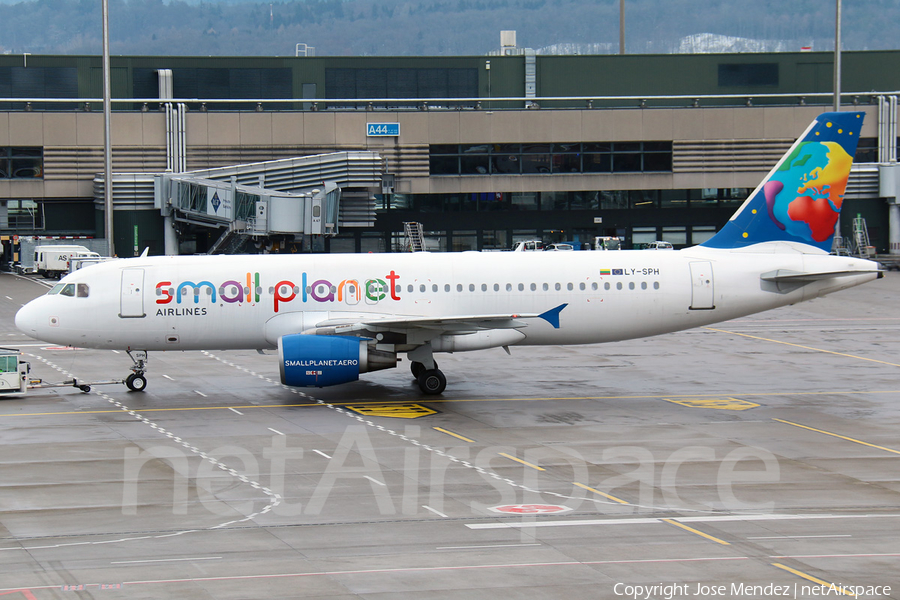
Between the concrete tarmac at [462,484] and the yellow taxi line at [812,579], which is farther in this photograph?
the concrete tarmac at [462,484]

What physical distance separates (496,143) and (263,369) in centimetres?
4376

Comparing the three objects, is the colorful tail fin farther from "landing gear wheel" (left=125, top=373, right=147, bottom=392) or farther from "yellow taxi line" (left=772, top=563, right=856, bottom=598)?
"landing gear wheel" (left=125, top=373, right=147, bottom=392)

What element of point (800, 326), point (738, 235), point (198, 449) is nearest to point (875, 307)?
point (800, 326)

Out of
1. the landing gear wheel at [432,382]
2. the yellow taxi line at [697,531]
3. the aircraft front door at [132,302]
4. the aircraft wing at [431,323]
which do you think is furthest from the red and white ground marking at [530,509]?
the aircraft front door at [132,302]

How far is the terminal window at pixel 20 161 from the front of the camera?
73.4 m

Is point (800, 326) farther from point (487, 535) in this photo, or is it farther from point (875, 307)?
point (487, 535)

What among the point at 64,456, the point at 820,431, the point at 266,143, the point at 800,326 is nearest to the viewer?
the point at 64,456

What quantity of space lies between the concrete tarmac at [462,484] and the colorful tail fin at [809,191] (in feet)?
16.8

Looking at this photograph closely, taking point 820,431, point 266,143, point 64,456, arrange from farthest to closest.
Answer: point 266,143
point 820,431
point 64,456

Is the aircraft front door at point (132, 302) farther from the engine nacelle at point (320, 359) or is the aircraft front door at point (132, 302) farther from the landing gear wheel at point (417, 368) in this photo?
the landing gear wheel at point (417, 368)

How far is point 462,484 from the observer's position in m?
21.1

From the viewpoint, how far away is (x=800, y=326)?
49.0 metres

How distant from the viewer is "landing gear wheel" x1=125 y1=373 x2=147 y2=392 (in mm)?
32438

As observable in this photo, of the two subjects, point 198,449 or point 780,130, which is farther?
point 780,130
